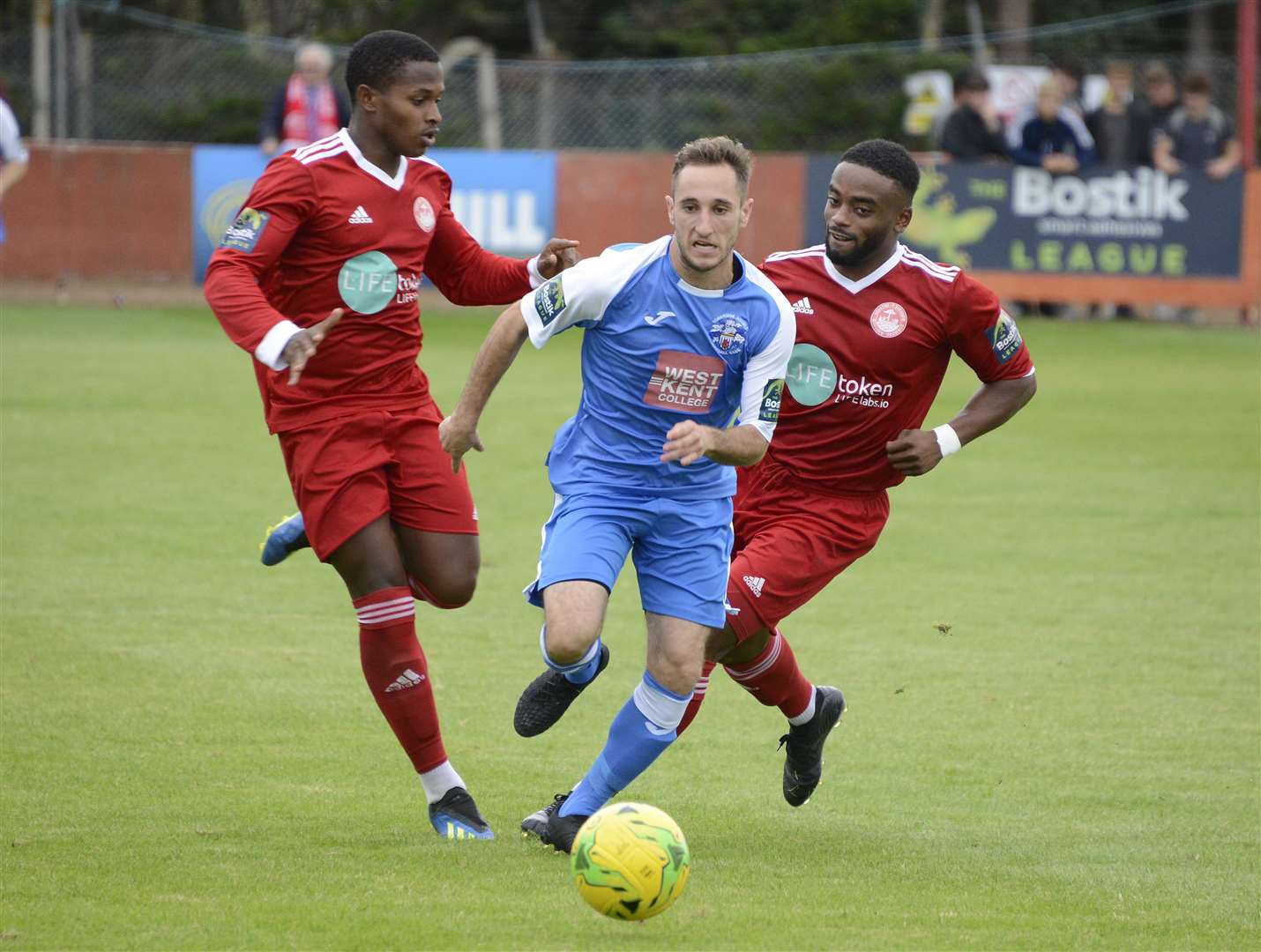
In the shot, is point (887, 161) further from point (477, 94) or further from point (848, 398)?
point (477, 94)

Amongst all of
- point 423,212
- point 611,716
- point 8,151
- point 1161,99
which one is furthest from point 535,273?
point 1161,99

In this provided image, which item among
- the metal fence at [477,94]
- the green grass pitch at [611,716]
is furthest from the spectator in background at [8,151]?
the metal fence at [477,94]

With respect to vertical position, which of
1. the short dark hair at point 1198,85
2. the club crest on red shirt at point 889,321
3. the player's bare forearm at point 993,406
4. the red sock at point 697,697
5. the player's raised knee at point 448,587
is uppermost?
the short dark hair at point 1198,85

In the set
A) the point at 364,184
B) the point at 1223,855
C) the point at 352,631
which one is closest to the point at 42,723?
the point at 352,631

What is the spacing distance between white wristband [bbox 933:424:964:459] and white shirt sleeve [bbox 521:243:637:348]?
4.41ft

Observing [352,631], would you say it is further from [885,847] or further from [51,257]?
[51,257]

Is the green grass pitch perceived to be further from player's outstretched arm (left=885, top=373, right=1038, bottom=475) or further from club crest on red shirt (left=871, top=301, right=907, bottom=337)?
club crest on red shirt (left=871, top=301, right=907, bottom=337)

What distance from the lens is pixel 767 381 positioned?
5324 millimetres

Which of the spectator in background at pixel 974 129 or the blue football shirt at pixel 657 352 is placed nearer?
the blue football shirt at pixel 657 352

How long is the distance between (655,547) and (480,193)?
1525cm

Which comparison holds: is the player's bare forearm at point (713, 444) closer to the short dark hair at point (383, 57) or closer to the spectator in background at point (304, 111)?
the short dark hair at point (383, 57)

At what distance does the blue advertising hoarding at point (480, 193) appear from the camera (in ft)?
Result: 65.2

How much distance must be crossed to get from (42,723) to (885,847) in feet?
10.1

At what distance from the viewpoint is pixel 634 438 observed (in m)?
5.42
